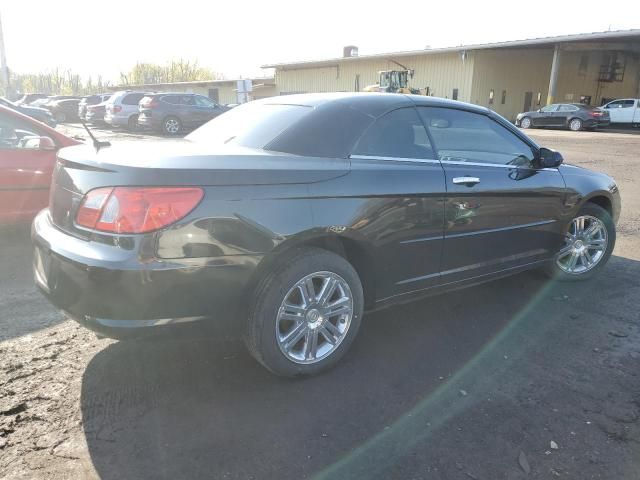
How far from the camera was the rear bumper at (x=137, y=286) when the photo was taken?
2.40 m

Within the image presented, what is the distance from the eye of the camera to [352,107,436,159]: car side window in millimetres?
3158

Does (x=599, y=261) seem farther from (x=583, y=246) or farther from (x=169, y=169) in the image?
(x=169, y=169)

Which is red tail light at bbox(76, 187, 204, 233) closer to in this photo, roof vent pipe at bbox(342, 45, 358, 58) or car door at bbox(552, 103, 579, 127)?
car door at bbox(552, 103, 579, 127)

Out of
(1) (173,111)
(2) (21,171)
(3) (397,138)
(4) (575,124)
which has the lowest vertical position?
(4) (575,124)

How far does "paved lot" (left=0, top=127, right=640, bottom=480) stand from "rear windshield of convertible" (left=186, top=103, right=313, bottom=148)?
1344mm

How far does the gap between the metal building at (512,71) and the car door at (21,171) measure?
97.2 feet

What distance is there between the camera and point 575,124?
87.0ft

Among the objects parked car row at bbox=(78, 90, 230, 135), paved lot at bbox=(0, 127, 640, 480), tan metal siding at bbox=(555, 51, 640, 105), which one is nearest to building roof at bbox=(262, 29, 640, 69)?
tan metal siding at bbox=(555, 51, 640, 105)

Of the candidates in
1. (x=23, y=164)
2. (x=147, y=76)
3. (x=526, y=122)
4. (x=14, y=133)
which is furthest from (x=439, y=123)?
(x=147, y=76)

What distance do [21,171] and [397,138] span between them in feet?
12.9

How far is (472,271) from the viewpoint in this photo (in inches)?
145

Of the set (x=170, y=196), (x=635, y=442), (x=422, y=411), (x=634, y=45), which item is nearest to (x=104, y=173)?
(x=170, y=196)

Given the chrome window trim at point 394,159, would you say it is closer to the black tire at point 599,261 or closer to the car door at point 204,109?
the black tire at point 599,261

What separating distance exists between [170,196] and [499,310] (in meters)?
2.76
